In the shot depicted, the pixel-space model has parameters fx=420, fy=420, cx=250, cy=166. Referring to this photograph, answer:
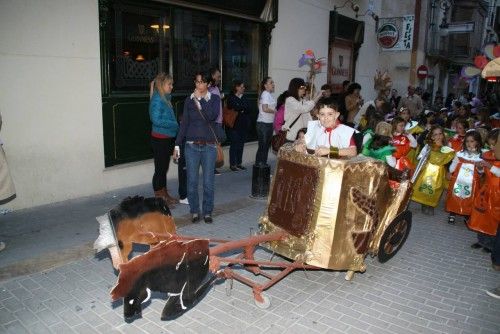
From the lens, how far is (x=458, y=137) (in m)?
7.50

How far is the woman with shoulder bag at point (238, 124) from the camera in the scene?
8.51m

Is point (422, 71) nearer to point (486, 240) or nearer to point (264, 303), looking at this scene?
point (486, 240)

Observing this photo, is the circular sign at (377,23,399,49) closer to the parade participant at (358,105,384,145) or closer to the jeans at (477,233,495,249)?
the parade participant at (358,105,384,145)

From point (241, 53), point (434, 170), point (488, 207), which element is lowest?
point (488, 207)

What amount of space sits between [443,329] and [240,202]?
3913 mm

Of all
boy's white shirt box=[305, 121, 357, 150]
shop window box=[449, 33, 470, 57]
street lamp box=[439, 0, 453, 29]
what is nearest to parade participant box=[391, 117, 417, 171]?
boy's white shirt box=[305, 121, 357, 150]

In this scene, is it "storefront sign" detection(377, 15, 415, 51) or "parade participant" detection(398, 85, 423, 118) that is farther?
"storefront sign" detection(377, 15, 415, 51)

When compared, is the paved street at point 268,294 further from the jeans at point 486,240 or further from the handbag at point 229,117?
the handbag at point 229,117

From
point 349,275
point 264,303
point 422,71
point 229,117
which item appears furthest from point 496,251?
point 422,71

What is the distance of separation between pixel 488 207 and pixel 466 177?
3.19 feet

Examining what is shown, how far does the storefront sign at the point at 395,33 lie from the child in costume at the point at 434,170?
9532 millimetres

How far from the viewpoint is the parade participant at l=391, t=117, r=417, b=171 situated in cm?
669

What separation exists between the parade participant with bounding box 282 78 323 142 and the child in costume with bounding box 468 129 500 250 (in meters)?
2.80

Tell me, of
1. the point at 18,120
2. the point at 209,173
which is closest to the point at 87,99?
the point at 18,120
